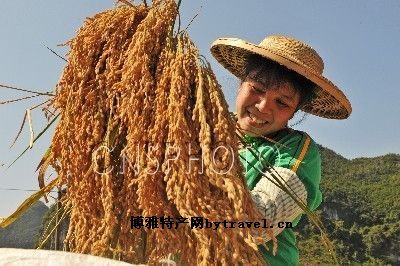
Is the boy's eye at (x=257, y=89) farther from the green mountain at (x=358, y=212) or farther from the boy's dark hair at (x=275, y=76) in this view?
the green mountain at (x=358, y=212)

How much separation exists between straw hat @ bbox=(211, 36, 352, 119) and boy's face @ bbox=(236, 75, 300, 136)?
0.42 feet

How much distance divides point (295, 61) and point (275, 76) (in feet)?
0.37

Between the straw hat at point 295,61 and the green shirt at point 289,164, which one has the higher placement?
the straw hat at point 295,61

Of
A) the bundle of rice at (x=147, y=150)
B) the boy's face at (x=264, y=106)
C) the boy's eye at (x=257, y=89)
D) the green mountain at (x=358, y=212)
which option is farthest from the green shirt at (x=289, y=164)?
the green mountain at (x=358, y=212)

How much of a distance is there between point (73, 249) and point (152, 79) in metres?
0.60

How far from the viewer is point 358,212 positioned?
47.6 metres

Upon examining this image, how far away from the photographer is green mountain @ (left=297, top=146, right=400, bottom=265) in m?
40.2

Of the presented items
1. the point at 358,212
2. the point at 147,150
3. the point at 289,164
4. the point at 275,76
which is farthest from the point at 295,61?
the point at 358,212

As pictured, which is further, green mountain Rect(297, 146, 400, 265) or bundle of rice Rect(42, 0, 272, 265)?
green mountain Rect(297, 146, 400, 265)

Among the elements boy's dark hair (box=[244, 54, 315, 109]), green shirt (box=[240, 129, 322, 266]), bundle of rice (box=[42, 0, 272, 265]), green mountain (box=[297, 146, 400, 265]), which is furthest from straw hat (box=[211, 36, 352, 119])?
green mountain (box=[297, 146, 400, 265])

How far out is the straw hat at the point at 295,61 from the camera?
9.15 feet

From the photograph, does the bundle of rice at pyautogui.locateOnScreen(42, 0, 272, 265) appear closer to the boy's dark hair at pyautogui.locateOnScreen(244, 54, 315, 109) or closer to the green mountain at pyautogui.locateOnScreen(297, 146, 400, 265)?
the boy's dark hair at pyautogui.locateOnScreen(244, 54, 315, 109)

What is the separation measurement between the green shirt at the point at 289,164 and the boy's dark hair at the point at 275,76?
233 mm

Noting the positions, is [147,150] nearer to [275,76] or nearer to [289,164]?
[289,164]
